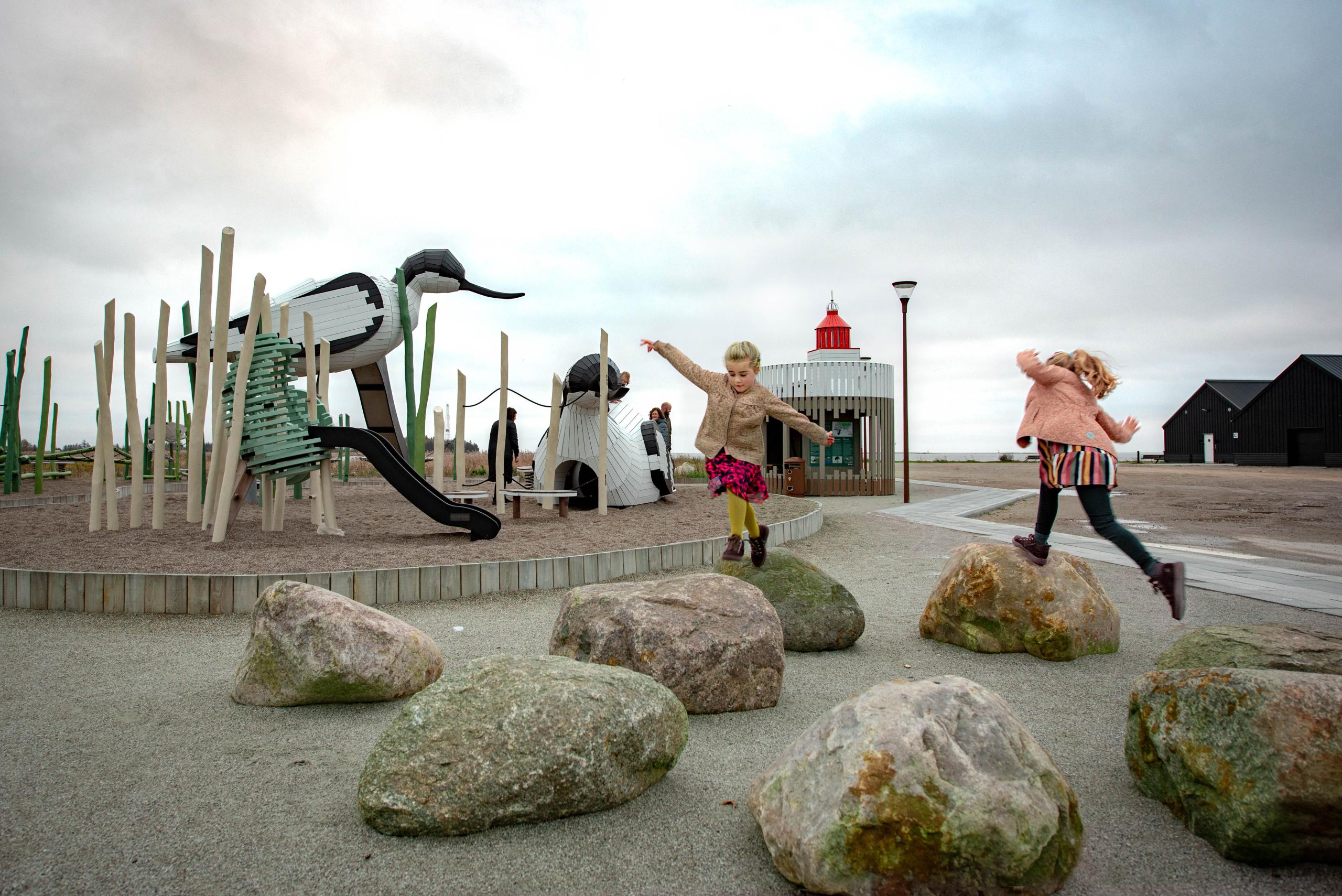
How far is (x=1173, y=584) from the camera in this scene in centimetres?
411

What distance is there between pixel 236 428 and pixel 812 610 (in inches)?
227

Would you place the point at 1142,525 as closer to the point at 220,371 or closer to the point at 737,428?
the point at 737,428

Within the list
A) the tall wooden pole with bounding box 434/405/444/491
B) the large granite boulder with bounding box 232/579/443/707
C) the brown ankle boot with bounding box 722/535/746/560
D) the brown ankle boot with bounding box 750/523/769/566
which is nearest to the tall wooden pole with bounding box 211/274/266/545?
the tall wooden pole with bounding box 434/405/444/491

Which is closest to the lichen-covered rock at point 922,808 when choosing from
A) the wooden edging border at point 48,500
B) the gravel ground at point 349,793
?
the gravel ground at point 349,793

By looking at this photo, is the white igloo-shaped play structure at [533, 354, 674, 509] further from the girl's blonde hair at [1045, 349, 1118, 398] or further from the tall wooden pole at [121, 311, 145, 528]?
the girl's blonde hair at [1045, 349, 1118, 398]

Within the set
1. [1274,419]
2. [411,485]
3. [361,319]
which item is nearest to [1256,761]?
[411,485]

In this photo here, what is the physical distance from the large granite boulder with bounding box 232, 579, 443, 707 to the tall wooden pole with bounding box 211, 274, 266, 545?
421 cm

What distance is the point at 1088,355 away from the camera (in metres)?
4.47

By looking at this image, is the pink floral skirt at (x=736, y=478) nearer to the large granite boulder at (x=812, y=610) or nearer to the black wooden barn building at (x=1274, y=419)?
the large granite boulder at (x=812, y=610)

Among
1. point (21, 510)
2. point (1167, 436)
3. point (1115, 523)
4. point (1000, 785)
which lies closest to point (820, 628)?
point (1115, 523)

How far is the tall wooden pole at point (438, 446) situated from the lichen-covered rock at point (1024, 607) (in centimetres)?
655

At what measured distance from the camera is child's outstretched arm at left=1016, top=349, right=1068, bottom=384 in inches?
174

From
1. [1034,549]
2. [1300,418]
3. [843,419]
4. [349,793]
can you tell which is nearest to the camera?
[349,793]

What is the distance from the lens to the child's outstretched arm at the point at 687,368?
5.66 metres
